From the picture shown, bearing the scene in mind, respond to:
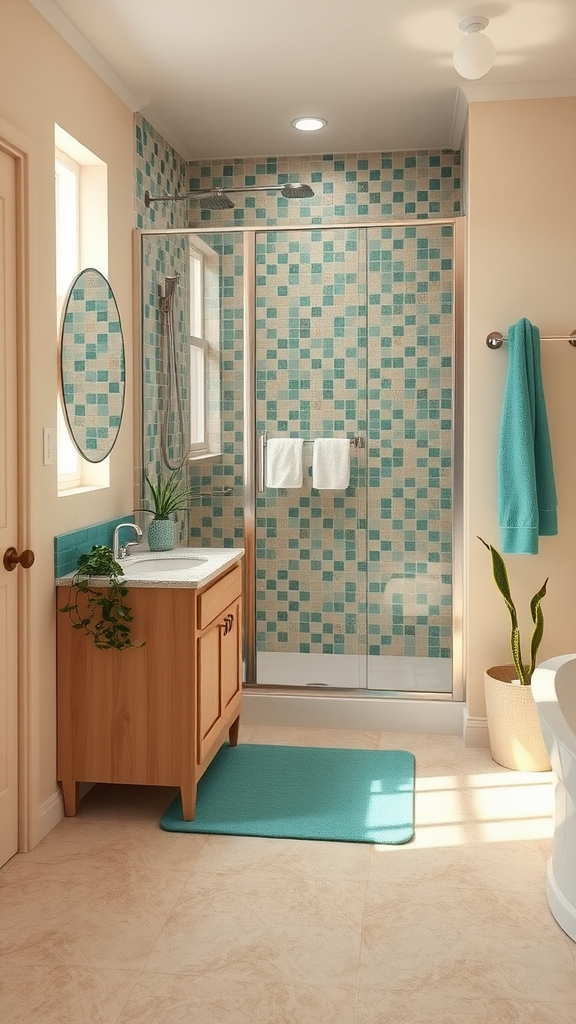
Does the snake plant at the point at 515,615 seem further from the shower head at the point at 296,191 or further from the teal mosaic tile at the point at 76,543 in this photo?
the shower head at the point at 296,191

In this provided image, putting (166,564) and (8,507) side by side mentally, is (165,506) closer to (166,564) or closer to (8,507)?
(166,564)

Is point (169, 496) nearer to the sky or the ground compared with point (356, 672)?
nearer to the sky

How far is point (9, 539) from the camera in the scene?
2752 mm

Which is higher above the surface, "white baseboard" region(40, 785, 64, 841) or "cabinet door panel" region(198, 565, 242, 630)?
"cabinet door panel" region(198, 565, 242, 630)

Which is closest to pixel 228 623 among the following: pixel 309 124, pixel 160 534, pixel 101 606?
pixel 160 534

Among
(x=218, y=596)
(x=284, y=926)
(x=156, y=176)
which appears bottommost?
(x=284, y=926)

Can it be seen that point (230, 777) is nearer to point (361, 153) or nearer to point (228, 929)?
point (228, 929)

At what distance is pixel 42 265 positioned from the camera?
294 centimetres

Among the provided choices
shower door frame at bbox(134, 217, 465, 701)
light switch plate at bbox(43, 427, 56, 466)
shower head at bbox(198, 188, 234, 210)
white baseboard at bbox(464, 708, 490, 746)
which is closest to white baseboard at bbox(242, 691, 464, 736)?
shower door frame at bbox(134, 217, 465, 701)

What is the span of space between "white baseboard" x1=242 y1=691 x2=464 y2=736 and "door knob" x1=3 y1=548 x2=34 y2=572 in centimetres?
157

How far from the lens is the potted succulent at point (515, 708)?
11.5 feet

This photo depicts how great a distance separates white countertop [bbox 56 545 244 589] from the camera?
9.79ft

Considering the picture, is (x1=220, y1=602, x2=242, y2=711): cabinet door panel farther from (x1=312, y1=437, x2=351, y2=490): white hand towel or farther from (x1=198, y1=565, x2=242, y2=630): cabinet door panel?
(x1=312, y1=437, x2=351, y2=490): white hand towel

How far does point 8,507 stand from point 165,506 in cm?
113
